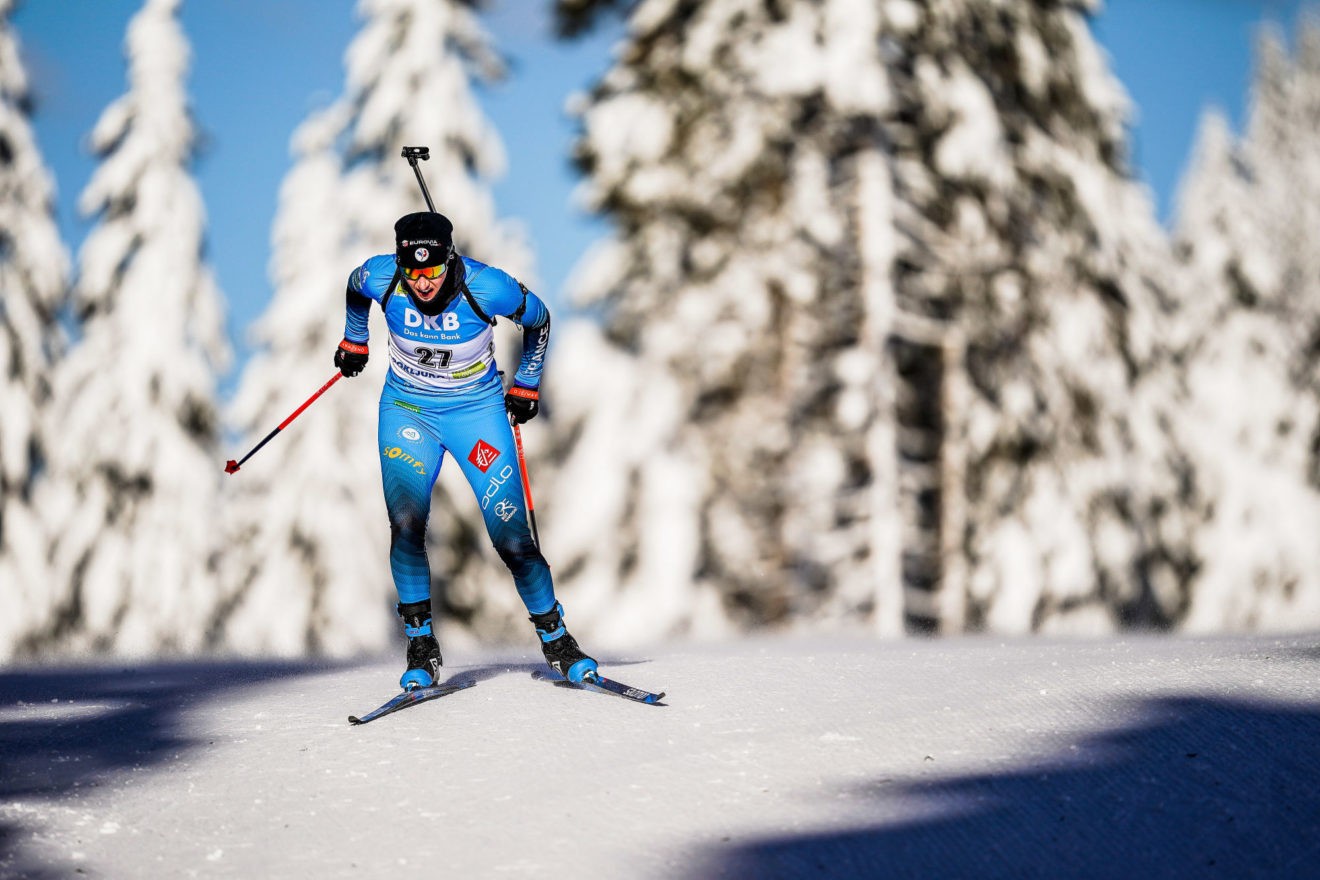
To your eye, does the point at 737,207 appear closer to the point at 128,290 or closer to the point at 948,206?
the point at 948,206

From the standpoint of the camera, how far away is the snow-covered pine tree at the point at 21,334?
2011cm

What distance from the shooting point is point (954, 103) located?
13.5m

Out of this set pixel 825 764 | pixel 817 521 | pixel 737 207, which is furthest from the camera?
pixel 737 207

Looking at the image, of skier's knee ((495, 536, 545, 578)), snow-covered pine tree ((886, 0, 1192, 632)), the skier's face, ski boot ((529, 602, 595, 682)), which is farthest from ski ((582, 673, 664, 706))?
snow-covered pine tree ((886, 0, 1192, 632))

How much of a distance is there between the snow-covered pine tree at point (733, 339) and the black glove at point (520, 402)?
294 inches

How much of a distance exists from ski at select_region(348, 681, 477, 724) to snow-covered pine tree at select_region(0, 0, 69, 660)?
1660 cm

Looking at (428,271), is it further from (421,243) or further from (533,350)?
(533,350)

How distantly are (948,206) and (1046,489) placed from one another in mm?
3436

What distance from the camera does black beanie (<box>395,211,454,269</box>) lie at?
545 cm

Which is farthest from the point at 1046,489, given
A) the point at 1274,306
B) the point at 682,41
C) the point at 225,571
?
the point at 225,571

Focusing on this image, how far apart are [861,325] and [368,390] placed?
709 cm

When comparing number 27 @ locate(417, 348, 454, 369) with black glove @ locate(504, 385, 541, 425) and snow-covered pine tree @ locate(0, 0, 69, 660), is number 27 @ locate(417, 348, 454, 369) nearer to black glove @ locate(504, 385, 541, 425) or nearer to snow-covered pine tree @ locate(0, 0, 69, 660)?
black glove @ locate(504, 385, 541, 425)

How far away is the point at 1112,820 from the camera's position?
389 cm

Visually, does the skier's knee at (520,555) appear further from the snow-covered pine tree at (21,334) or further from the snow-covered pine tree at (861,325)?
the snow-covered pine tree at (21,334)
